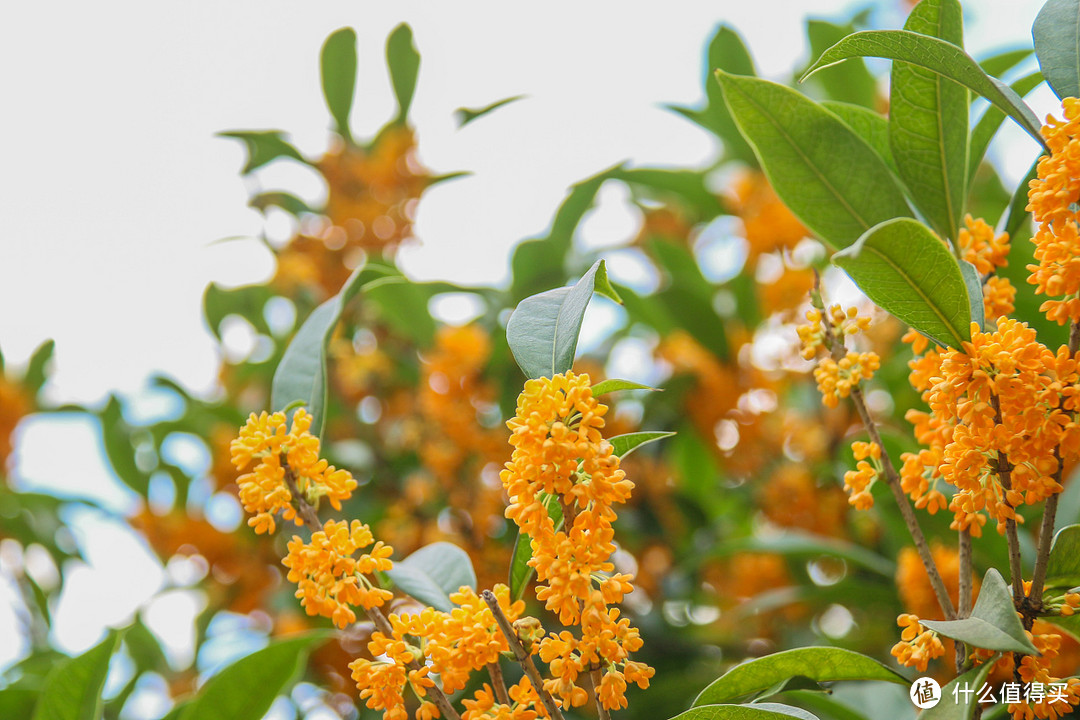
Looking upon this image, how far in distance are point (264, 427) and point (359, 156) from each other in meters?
1.42

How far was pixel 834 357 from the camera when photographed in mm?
836

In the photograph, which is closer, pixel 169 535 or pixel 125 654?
pixel 125 654

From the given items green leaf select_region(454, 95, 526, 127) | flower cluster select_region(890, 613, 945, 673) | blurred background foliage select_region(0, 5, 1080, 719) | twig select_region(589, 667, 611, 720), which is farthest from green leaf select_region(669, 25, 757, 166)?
twig select_region(589, 667, 611, 720)

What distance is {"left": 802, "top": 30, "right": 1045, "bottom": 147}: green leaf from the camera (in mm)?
741

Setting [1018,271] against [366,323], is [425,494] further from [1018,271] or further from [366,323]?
[1018,271]

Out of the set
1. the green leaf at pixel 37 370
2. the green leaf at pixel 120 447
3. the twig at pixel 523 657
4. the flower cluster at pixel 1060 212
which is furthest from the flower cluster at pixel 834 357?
the green leaf at pixel 37 370

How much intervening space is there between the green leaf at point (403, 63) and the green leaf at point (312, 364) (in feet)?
3.39

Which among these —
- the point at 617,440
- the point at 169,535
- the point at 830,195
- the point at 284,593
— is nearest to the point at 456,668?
the point at 617,440

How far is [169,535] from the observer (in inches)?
84.7

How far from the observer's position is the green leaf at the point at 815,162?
0.90 m

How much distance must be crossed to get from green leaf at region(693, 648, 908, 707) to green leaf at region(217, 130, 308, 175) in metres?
1.46

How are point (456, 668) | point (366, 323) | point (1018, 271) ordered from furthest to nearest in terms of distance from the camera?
point (366, 323) < point (1018, 271) < point (456, 668)

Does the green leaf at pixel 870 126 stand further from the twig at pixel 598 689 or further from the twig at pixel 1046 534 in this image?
the twig at pixel 598 689

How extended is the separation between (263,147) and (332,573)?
1.31m
